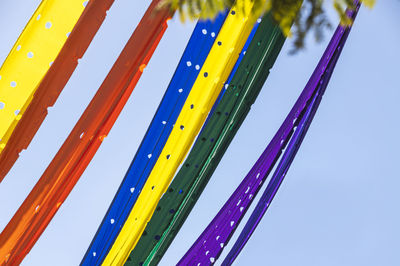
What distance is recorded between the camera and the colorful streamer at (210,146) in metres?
3.35

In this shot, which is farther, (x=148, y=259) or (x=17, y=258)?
(x=148, y=259)

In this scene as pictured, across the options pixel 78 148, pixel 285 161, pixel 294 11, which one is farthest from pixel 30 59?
pixel 285 161

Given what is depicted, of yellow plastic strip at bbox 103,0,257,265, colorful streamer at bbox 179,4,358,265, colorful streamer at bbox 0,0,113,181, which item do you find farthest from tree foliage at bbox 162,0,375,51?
colorful streamer at bbox 179,4,358,265

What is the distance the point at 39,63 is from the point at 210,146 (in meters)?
1.16

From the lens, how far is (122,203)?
332 centimetres

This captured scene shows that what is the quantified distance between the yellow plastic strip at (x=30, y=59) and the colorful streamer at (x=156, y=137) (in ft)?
2.61

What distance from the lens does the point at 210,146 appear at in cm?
341

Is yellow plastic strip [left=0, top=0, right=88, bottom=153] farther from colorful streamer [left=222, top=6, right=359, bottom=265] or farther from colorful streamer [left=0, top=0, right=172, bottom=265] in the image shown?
colorful streamer [left=222, top=6, right=359, bottom=265]

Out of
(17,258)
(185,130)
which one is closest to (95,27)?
(185,130)

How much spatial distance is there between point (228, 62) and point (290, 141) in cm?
74

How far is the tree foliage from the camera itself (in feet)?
5.62

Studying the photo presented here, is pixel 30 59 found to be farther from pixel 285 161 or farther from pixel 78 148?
pixel 285 161

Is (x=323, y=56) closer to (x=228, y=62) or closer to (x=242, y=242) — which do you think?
(x=228, y=62)

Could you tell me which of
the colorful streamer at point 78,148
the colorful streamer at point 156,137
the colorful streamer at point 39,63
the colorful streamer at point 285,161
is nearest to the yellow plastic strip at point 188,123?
the colorful streamer at point 156,137
